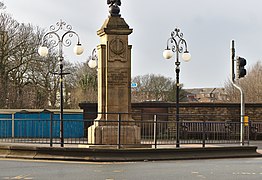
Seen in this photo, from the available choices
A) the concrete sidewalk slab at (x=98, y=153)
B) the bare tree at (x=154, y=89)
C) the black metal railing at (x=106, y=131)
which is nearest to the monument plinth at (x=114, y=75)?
the black metal railing at (x=106, y=131)

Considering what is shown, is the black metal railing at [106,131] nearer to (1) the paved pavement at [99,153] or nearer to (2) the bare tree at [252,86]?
(1) the paved pavement at [99,153]

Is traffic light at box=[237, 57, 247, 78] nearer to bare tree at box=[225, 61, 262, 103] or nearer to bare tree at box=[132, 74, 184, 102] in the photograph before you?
bare tree at box=[225, 61, 262, 103]

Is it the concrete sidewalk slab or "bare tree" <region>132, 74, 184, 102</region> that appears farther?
"bare tree" <region>132, 74, 184, 102</region>

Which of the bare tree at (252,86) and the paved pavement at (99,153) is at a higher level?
the bare tree at (252,86)

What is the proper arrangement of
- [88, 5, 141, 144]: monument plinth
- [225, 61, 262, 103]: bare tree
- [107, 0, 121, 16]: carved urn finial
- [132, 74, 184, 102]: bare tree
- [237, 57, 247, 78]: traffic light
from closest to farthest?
[88, 5, 141, 144]: monument plinth
[107, 0, 121, 16]: carved urn finial
[237, 57, 247, 78]: traffic light
[225, 61, 262, 103]: bare tree
[132, 74, 184, 102]: bare tree

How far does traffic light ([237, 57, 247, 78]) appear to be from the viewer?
22.3 m

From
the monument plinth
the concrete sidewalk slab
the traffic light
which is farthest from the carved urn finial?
the concrete sidewalk slab

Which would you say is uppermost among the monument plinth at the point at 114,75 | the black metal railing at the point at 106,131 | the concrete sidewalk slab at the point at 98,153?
the monument plinth at the point at 114,75

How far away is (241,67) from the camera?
22.5m

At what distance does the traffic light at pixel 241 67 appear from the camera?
73.2 feet

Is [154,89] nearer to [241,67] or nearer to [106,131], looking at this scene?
[241,67]

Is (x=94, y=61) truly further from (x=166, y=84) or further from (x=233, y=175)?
(x=166, y=84)

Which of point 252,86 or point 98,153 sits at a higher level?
point 252,86

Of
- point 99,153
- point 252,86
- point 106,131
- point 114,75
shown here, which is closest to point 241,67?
point 114,75
